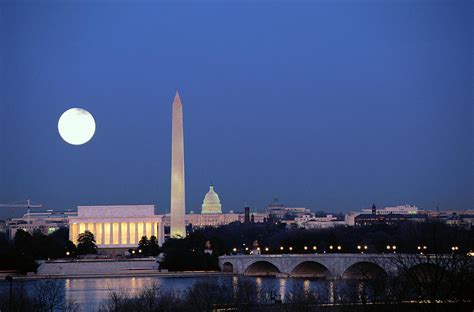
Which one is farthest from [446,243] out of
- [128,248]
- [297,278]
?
[128,248]

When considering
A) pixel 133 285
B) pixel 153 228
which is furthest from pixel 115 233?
pixel 133 285

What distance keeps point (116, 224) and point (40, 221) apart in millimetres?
57002

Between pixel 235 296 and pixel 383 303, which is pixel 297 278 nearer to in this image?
pixel 235 296

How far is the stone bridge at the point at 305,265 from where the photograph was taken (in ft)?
232

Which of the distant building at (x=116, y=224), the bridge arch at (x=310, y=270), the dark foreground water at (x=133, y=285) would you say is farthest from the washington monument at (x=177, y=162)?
the distant building at (x=116, y=224)

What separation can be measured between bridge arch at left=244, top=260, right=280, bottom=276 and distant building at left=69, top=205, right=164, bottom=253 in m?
35.8

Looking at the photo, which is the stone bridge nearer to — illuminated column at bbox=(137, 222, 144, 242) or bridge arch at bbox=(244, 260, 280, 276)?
bridge arch at bbox=(244, 260, 280, 276)

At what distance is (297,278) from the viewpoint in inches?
3049

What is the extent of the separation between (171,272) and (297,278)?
12558 mm

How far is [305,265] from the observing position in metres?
80.1

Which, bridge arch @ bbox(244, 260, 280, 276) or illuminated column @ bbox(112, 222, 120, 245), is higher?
illuminated column @ bbox(112, 222, 120, 245)

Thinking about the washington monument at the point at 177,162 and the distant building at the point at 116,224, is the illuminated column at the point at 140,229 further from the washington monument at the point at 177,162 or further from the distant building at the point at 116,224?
the washington monument at the point at 177,162

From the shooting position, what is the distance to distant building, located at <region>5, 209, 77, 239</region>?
164712 millimetres

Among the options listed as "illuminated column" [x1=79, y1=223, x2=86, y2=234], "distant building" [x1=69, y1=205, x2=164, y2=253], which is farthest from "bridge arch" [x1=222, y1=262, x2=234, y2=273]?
"illuminated column" [x1=79, y1=223, x2=86, y2=234]
